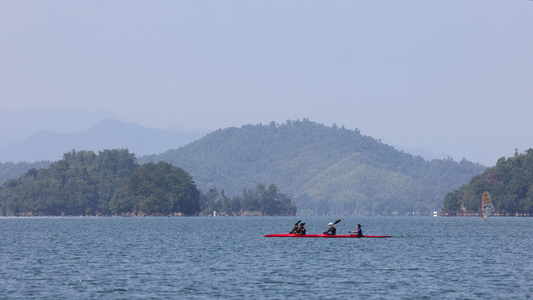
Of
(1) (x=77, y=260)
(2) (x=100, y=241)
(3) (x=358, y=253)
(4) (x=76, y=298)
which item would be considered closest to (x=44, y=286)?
(4) (x=76, y=298)

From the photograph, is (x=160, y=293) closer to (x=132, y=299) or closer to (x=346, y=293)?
(x=132, y=299)

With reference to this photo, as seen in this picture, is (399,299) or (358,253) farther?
(358,253)

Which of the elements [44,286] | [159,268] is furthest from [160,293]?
[159,268]

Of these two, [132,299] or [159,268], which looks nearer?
[132,299]

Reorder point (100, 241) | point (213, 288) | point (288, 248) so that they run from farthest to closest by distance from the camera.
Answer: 1. point (100, 241)
2. point (288, 248)
3. point (213, 288)

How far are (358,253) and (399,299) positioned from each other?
34.1 meters

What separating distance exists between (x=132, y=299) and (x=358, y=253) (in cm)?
3860

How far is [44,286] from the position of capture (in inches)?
2232

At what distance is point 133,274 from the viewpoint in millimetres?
64312

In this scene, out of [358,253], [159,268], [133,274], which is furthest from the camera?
[358,253]

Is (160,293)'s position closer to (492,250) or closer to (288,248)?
(288,248)

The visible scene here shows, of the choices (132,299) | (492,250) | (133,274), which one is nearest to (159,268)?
(133,274)

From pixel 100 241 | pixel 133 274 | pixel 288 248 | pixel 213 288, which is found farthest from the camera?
pixel 100 241

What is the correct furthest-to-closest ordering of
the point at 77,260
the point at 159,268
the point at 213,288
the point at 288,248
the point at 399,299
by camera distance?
the point at 288,248, the point at 77,260, the point at 159,268, the point at 213,288, the point at 399,299
